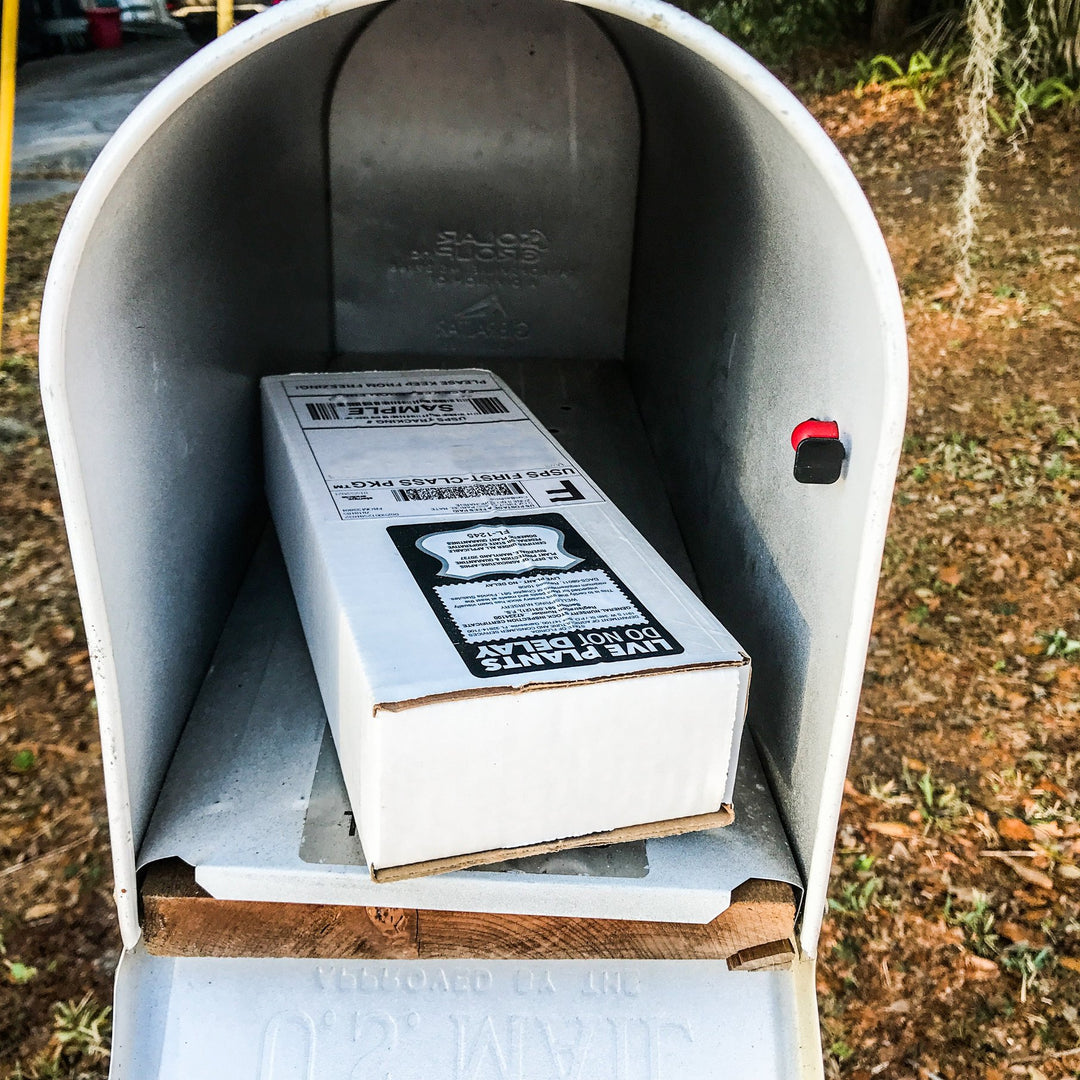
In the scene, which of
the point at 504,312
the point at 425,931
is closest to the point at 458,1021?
the point at 425,931

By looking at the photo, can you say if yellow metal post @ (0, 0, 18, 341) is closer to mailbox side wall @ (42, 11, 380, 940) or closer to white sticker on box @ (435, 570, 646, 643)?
mailbox side wall @ (42, 11, 380, 940)

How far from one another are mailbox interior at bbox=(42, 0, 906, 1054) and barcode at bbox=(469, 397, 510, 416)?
306mm

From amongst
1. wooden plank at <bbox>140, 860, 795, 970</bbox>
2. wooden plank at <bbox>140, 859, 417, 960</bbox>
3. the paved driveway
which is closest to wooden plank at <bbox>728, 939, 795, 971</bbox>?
wooden plank at <bbox>140, 860, 795, 970</bbox>

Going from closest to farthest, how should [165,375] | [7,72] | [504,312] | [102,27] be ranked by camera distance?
[165,375]
[504,312]
[7,72]
[102,27]

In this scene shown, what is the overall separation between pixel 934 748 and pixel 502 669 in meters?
1.77

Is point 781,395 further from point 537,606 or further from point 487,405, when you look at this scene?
Result: point 487,405

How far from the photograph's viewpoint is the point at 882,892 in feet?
6.65

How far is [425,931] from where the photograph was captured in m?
1.04

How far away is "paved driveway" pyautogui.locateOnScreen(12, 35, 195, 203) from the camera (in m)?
5.88

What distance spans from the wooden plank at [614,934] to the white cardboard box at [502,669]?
0.33 feet

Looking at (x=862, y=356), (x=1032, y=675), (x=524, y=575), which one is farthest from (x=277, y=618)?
(x=1032, y=675)

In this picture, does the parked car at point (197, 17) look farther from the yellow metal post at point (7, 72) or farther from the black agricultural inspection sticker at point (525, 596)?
the black agricultural inspection sticker at point (525, 596)

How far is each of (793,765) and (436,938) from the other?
16.4 inches

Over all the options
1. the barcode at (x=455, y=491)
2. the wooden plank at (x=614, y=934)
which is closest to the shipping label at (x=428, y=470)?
the barcode at (x=455, y=491)
